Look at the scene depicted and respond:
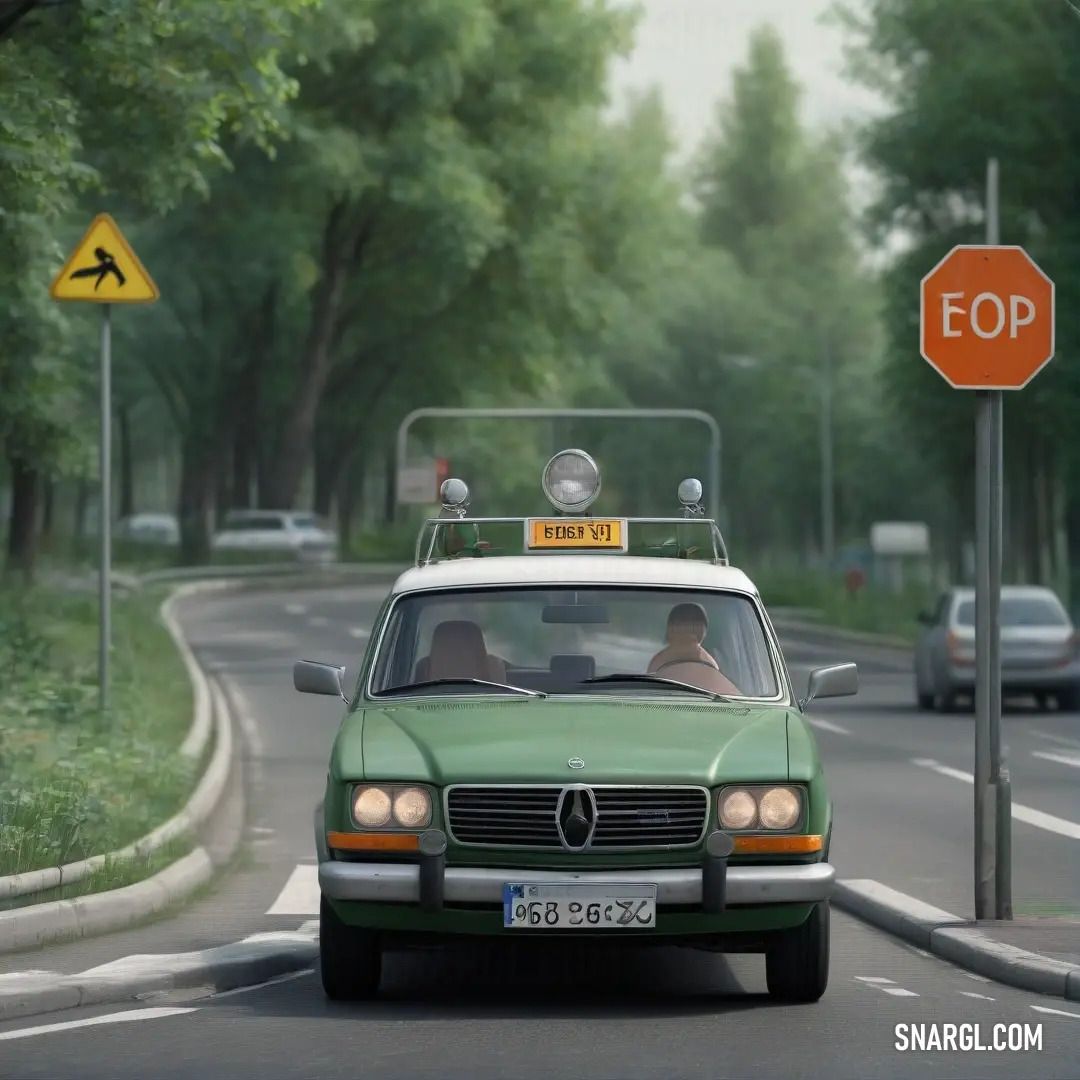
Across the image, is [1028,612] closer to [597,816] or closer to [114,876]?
[114,876]

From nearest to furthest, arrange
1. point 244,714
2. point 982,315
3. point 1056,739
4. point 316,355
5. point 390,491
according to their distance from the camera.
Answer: point 982,315, point 1056,739, point 244,714, point 316,355, point 390,491

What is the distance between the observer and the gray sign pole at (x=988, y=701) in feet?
38.5

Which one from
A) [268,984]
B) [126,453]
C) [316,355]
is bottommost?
[268,984]

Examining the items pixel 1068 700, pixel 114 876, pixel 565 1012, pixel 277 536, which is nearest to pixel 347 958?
pixel 565 1012

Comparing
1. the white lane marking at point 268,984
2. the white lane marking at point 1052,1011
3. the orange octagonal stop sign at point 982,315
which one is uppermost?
the orange octagonal stop sign at point 982,315

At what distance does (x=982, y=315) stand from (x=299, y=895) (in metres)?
4.81

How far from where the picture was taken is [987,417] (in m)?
12.0

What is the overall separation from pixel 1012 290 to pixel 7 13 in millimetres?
9179

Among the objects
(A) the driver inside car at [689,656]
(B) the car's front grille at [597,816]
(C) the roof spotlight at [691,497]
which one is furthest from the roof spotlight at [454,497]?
(B) the car's front grille at [597,816]

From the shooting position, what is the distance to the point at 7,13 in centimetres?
1847

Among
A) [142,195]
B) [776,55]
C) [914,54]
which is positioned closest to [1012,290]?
[142,195]

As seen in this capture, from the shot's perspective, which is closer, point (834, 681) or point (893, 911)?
point (834, 681)

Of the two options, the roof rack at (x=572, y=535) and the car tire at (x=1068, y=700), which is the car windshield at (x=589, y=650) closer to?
the roof rack at (x=572, y=535)

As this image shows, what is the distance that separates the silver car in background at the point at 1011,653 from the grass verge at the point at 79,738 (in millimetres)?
8709
